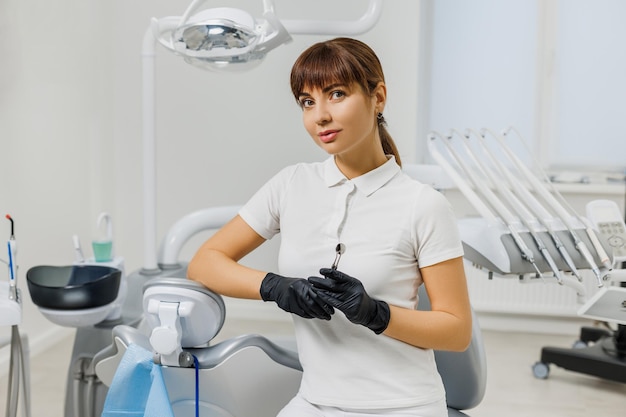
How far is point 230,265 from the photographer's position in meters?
1.49

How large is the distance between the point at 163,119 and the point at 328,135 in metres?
2.94

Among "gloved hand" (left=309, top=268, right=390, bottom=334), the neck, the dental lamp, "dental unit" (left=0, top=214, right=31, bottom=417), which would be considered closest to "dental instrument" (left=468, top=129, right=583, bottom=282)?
the dental lamp

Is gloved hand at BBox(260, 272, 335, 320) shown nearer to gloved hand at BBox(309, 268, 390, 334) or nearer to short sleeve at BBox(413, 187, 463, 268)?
gloved hand at BBox(309, 268, 390, 334)

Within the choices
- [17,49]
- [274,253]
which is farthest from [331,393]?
[274,253]

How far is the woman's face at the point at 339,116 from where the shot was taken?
4.47 feet

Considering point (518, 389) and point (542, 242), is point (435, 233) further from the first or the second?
point (518, 389)

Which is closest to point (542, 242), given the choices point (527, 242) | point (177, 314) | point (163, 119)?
point (527, 242)

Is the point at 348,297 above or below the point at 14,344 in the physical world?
above

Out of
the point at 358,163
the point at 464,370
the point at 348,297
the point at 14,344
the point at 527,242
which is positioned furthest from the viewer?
the point at 527,242

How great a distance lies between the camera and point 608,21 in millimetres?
4055

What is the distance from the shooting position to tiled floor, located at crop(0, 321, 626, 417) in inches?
115

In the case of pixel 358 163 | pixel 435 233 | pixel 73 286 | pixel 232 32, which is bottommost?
pixel 73 286

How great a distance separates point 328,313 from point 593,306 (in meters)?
1.12

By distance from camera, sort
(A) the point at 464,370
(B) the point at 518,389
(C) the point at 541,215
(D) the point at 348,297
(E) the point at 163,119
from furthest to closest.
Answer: (E) the point at 163,119
(B) the point at 518,389
(C) the point at 541,215
(A) the point at 464,370
(D) the point at 348,297
